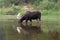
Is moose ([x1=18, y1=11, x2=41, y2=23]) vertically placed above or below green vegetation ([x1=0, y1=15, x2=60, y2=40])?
below

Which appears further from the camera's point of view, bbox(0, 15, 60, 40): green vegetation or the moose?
the moose

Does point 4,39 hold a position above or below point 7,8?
above

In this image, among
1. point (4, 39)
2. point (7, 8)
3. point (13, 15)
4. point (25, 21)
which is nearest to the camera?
point (4, 39)

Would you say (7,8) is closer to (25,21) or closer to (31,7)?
(31,7)

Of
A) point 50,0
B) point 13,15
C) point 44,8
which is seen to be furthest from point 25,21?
point 50,0

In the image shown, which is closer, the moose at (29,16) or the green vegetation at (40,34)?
the green vegetation at (40,34)

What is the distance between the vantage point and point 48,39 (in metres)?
11.4

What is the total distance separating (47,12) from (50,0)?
10.3 feet

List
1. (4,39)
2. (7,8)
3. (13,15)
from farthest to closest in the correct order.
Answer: (7,8), (13,15), (4,39)

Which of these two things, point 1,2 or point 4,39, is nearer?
point 4,39

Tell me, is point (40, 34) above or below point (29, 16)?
above

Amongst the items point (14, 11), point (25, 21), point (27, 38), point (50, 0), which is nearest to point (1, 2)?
point (14, 11)

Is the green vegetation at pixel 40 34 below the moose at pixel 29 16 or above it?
above

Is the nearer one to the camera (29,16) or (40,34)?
(40,34)
